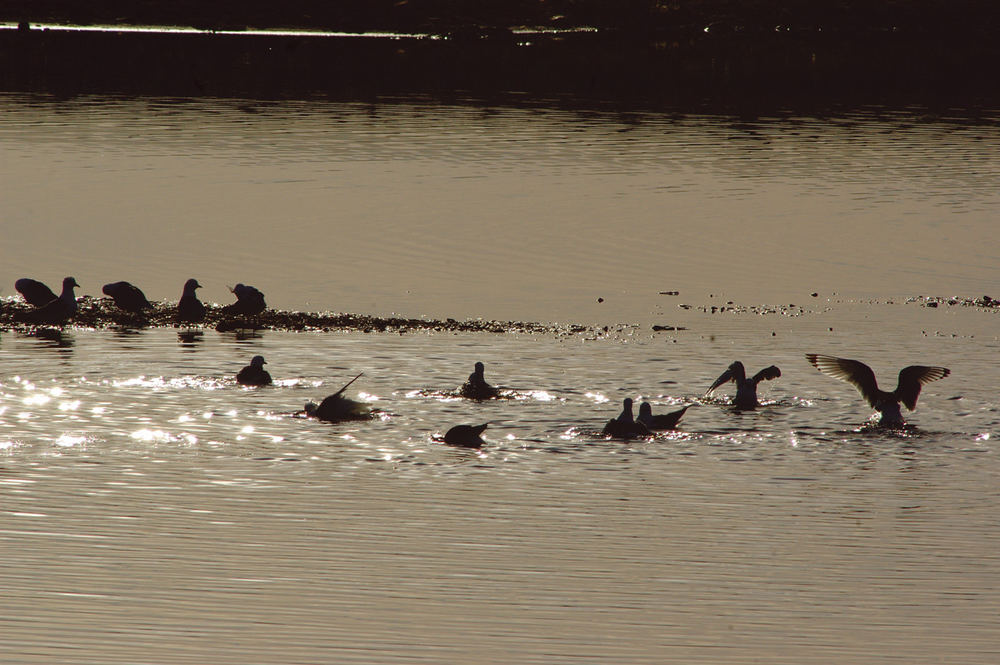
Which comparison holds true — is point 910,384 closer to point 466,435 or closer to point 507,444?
point 507,444

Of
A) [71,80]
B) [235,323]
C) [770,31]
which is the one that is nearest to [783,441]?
[235,323]

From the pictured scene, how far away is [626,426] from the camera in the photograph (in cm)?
1669

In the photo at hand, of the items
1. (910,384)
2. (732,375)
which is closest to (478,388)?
(732,375)

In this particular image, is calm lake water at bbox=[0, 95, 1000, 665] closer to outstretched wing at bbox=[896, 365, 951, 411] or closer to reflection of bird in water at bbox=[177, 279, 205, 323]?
outstretched wing at bbox=[896, 365, 951, 411]

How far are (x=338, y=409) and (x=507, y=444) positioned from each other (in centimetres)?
213

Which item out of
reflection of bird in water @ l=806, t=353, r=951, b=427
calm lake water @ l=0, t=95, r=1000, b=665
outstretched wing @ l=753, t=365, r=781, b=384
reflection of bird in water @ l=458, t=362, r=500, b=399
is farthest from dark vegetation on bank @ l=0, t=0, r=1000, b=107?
reflection of bird in water @ l=458, t=362, r=500, b=399

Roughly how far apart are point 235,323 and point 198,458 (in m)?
7.68

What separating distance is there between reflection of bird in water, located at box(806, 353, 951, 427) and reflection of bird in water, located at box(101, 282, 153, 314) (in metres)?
11.0

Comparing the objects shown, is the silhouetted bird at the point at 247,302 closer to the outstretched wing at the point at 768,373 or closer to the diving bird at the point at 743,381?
the diving bird at the point at 743,381

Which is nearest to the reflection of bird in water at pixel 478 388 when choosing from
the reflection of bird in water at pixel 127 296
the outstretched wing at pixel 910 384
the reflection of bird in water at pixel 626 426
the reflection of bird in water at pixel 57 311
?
the reflection of bird in water at pixel 626 426

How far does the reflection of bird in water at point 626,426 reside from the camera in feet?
54.7

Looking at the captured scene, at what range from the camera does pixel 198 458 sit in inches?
624

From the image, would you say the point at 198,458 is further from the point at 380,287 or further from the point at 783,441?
the point at 380,287

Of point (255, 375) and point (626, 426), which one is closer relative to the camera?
point (626, 426)
